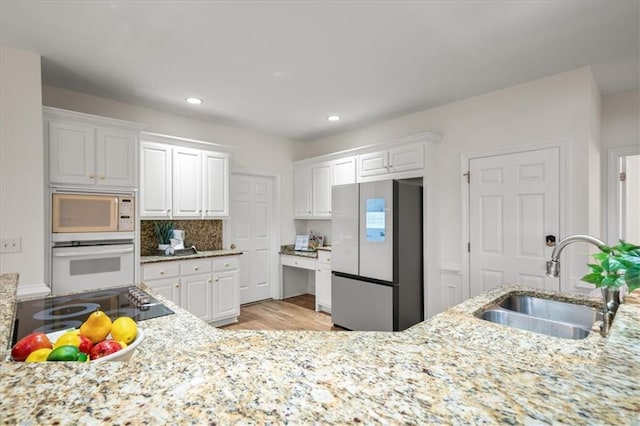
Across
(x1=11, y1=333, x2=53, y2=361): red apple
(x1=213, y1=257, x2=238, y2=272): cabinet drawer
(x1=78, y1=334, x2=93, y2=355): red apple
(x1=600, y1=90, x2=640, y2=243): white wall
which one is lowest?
(x1=213, y1=257, x2=238, y2=272): cabinet drawer

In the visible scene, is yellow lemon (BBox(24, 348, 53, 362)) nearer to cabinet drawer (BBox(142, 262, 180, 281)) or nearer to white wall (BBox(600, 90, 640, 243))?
cabinet drawer (BBox(142, 262, 180, 281))

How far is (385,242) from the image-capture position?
129 inches

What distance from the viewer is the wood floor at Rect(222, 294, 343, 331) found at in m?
3.79

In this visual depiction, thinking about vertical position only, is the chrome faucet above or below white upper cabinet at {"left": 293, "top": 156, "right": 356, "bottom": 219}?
below

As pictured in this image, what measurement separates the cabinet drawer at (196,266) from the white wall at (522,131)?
2.59 metres

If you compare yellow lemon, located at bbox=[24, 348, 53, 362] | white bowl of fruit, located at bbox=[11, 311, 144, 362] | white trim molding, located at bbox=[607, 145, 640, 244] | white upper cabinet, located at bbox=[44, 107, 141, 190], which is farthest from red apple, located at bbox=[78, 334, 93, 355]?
white trim molding, located at bbox=[607, 145, 640, 244]

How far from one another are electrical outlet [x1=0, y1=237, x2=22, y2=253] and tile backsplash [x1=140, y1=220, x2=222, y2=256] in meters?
1.38

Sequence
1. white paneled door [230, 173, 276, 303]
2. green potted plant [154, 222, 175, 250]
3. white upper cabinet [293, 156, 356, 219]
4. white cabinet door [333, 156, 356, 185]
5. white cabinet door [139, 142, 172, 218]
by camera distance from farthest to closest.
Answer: white paneled door [230, 173, 276, 303] < white upper cabinet [293, 156, 356, 219] < white cabinet door [333, 156, 356, 185] < green potted plant [154, 222, 175, 250] < white cabinet door [139, 142, 172, 218]

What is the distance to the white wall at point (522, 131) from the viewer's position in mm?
2668

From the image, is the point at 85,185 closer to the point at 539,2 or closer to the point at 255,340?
the point at 255,340

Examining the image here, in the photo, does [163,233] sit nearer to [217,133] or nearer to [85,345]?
[217,133]

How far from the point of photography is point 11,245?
7.56ft

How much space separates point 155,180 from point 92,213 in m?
0.79

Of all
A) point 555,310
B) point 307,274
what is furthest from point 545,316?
point 307,274
